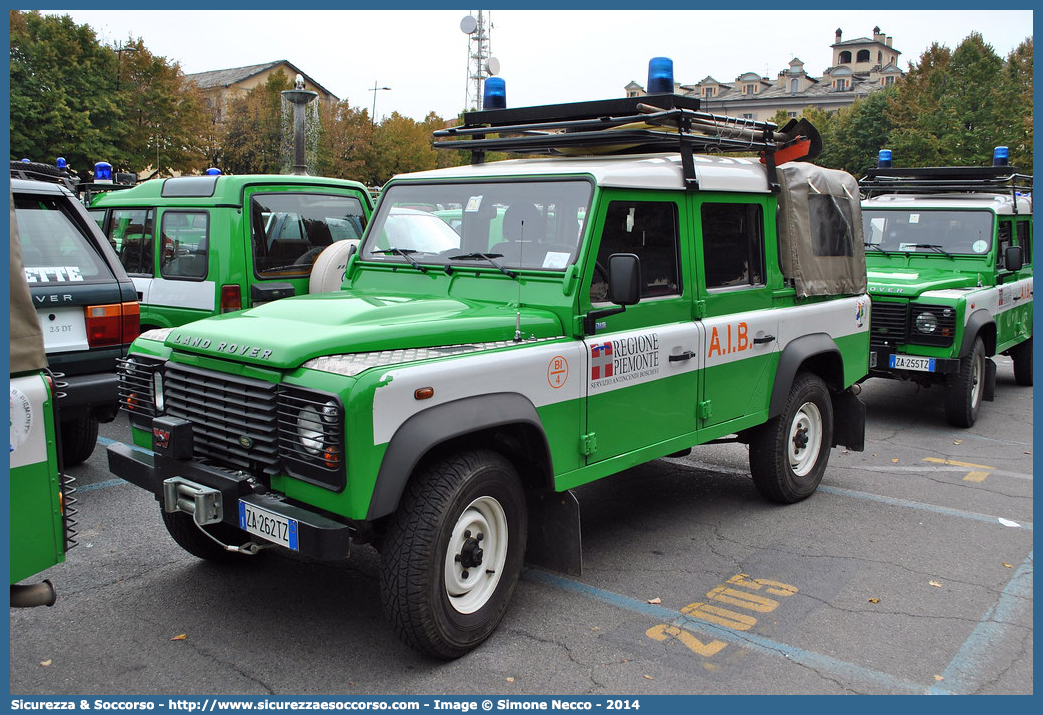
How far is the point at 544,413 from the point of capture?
13.6 feet

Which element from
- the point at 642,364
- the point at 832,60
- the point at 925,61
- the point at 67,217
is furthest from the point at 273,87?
the point at 832,60

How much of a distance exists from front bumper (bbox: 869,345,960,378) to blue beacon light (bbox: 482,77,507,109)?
4.73 meters

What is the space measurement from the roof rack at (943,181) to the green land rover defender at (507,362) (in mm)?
4489

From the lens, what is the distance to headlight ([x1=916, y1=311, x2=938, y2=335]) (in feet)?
27.8

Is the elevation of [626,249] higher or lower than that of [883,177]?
lower

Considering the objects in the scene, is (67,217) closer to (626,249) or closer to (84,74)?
(626,249)

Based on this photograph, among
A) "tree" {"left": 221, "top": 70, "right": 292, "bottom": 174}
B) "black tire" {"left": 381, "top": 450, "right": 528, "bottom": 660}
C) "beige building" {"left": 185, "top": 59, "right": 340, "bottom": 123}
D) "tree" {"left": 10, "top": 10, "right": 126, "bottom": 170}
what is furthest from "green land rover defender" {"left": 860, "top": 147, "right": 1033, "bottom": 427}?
"beige building" {"left": 185, "top": 59, "right": 340, "bottom": 123}

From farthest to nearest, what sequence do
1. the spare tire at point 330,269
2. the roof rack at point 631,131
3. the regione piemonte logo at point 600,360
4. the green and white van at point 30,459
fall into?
the spare tire at point 330,269 < the roof rack at point 631,131 < the regione piemonte logo at point 600,360 < the green and white van at point 30,459

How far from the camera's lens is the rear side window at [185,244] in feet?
26.3

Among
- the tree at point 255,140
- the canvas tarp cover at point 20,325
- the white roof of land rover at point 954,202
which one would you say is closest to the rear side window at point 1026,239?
the white roof of land rover at point 954,202

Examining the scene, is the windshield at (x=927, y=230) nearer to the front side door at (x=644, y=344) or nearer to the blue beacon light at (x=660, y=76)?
the blue beacon light at (x=660, y=76)

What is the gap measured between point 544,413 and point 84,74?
29.2 metres

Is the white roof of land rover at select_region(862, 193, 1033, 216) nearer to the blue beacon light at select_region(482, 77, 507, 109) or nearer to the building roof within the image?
the blue beacon light at select_region(482, 77, 507, 109)

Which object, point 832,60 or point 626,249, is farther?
point 832,60
